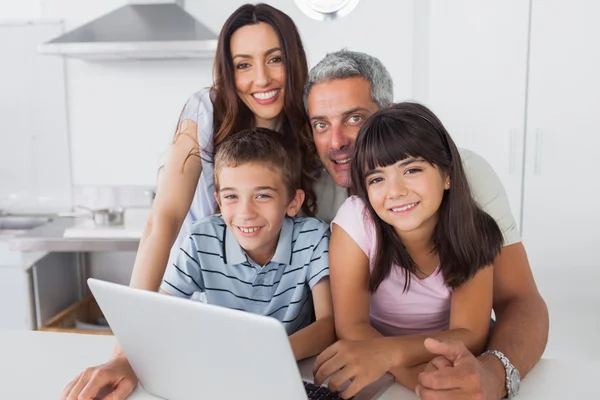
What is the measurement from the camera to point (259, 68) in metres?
1.48

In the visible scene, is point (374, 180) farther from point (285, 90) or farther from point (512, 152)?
point (512, 152)

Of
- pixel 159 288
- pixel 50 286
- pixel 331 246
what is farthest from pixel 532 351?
pixel 50 286

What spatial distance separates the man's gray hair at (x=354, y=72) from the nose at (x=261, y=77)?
12 centimetres

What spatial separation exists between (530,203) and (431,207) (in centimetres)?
161

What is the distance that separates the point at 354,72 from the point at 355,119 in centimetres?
11

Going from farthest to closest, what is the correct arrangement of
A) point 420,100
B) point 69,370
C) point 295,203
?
point 420,100, point 295,203, point 69,370

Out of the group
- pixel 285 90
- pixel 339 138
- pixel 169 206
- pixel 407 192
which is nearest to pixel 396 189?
pixel 407 192

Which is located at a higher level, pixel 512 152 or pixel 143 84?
pixel 143 84

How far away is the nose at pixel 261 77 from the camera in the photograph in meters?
1.48

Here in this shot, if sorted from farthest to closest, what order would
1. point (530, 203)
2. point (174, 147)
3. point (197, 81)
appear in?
point (197, 81)
point (530, 203)
point (174, 147)

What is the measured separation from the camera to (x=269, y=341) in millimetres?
755

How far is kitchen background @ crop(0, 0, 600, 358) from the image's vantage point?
2.50 meters

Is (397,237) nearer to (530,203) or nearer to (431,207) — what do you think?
(431,207)

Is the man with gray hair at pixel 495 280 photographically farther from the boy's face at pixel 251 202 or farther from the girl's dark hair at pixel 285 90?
the boy's face at pixel 251 202
